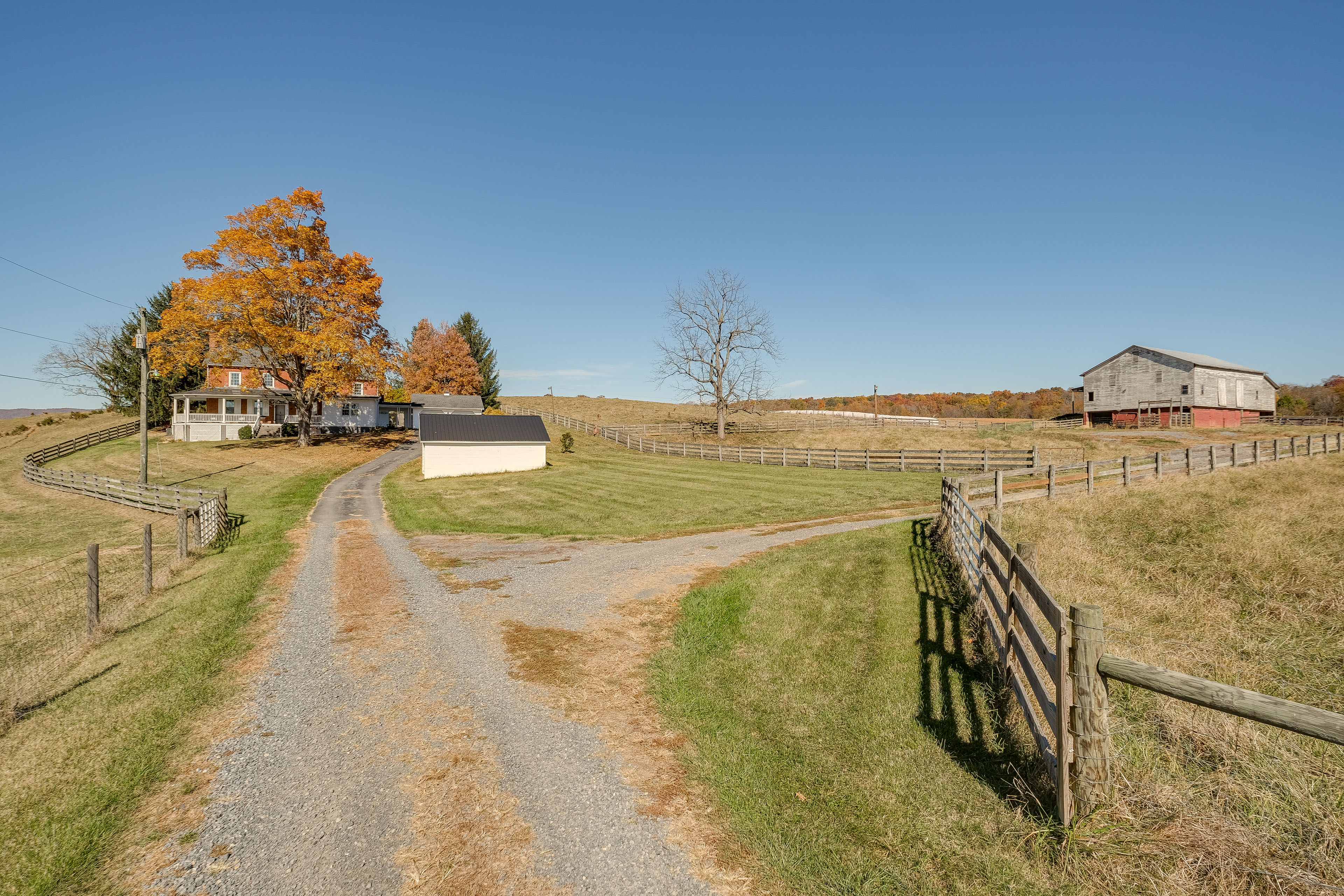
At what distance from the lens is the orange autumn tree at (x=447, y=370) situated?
75375 mm

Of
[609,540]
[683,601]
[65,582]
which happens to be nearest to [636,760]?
[683,601]

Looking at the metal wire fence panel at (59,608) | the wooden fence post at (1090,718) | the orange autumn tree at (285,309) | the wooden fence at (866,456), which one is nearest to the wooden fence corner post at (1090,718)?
the wooden fence post at (1090,718)

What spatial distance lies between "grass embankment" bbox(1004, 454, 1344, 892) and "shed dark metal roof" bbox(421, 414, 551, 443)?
2878cm

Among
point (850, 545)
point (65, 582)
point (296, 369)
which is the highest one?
point (296, 369)

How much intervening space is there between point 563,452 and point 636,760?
42300mm

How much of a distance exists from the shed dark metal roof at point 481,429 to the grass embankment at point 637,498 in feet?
7.55

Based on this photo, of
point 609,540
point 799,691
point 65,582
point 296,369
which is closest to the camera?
point 799,691

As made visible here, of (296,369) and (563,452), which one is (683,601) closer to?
(563,452)

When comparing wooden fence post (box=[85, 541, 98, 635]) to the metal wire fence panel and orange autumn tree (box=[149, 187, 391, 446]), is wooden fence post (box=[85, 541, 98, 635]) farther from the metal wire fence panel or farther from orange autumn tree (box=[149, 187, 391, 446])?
orange autumn tree (box=[149, 187, 391, 446])

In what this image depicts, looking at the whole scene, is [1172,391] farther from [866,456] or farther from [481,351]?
[481,351]

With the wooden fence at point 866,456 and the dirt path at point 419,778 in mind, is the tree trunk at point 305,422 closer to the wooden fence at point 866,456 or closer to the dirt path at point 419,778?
the wooden fence at point 866,456

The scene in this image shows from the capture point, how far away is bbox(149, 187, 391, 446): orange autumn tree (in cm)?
3719

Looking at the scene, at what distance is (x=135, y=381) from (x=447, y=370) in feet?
96.0

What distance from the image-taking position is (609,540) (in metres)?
19.0
